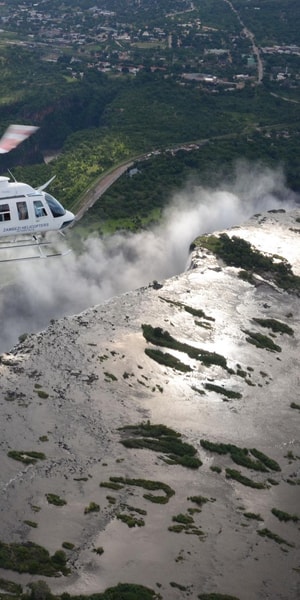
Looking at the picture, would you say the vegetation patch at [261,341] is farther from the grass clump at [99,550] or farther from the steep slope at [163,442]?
the grass clump at [99,550]

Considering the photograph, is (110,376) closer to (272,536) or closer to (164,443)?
(164,443)

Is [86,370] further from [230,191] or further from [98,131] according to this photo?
[98,131]

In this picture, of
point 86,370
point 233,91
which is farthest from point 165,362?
point 233,91

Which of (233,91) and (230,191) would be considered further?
(233,91)

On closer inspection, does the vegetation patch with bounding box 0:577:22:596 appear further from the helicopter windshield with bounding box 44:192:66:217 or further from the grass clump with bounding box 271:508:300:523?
the helicopter windshield with bounding box 44:192:66:217

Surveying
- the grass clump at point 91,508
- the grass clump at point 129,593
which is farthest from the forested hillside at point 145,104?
the grass clump at point 129,593

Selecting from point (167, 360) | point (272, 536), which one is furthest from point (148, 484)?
point (167, 360)
